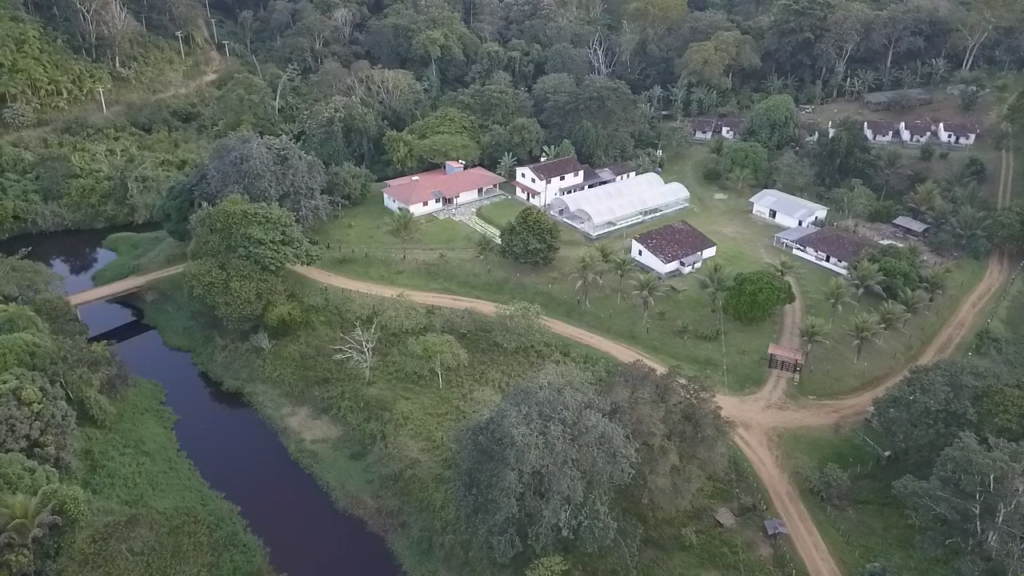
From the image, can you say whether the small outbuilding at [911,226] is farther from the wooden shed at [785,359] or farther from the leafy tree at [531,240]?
the leafy tree at [531,240]

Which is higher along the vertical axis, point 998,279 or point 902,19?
point 902,19

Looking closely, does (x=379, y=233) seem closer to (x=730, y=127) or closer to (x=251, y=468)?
(x=251, y=468)

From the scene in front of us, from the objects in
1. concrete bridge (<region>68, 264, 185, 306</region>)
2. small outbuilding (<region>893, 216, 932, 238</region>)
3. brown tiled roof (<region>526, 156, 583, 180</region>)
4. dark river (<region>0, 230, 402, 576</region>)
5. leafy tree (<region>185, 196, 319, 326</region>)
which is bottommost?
dark river (<region>0, 230, 402, 576</region>)

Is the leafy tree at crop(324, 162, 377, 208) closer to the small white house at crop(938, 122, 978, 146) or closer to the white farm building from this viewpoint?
the white farm building

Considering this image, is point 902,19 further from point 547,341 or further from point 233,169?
point 233,169

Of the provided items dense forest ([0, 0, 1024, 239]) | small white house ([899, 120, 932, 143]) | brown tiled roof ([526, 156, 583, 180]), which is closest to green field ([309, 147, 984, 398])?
brown tiled roof ([526, 156, 583, 180])

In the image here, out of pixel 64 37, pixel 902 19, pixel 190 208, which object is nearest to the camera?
pixel 190 208

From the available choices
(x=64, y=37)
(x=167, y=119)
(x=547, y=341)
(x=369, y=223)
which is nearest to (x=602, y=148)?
(x=369, y=223)
